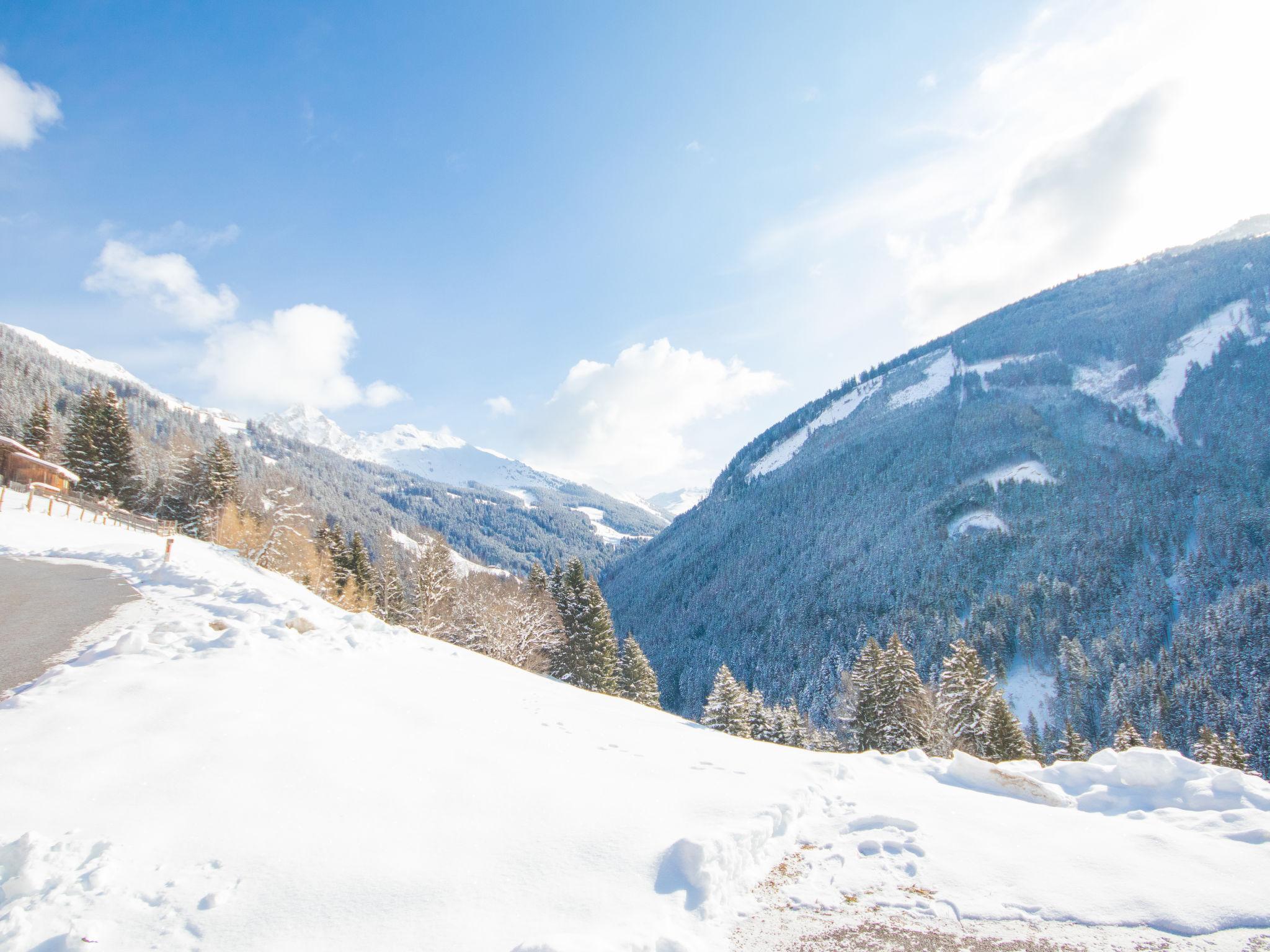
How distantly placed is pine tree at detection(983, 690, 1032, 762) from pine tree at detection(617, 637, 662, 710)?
780 inches

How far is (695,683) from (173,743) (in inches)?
4390

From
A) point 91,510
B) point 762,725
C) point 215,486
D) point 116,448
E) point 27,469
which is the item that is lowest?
point 762,725

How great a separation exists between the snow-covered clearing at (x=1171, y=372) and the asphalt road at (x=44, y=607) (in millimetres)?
206776

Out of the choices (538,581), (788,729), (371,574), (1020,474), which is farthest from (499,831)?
(1020,474)

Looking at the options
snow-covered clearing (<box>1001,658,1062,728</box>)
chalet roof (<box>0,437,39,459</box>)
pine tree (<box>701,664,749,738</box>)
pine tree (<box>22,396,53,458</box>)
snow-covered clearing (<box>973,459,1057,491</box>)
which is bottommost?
snow-covered clearing (<box>1001,658,1062,728</box>)

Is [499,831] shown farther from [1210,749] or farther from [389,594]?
[1210,749]

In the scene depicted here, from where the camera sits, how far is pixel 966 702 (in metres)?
30.6

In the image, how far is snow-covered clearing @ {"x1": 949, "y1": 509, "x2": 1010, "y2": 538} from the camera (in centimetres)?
12425

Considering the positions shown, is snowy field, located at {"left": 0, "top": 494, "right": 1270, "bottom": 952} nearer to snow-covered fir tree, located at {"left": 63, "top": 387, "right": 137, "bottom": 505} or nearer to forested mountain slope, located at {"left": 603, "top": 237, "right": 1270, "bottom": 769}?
snow-covered fir tree, located at {"left": 63, "top": 387, "right": 137, "bottom": 505}

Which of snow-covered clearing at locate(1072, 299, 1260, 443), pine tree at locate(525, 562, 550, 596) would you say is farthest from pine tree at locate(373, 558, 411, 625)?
snow-covered clearing at locate(1072, 299, 1260, 443)

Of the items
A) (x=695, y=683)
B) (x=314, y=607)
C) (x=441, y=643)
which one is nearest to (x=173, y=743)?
(x=314, y=607)

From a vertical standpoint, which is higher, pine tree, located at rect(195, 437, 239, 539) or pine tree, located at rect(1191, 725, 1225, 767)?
pine tree, located at rect(195, 437, 239, 539)

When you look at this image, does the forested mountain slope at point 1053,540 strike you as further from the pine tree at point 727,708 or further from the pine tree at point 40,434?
the pine tree at point 40,434

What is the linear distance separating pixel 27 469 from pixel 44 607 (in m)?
39.6
